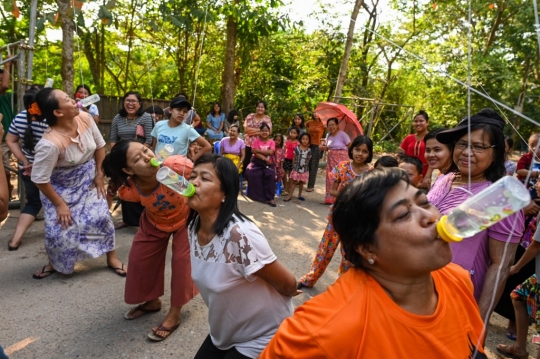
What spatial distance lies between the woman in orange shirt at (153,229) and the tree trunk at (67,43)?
3.52m

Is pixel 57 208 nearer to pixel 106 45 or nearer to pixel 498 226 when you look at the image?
pixel 498 226

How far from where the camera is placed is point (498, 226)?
202cm

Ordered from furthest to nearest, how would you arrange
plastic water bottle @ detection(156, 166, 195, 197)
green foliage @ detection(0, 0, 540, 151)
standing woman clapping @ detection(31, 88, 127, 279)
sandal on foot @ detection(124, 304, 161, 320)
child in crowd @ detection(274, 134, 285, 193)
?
green foliage @ detection(0, 0, 540, 151) → child in crowd @ detection(274, 134, 285, 193) → standing woman clapping @ detection(31, 88, 127, 279) → sandal on foot @ detection(124, 304, 161, 320) → plastic water bottle @ detection(156, 166, 195, 197)

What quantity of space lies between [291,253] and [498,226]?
10.1 feet

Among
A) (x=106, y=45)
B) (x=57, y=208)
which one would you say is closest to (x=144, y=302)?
(x=57, y=208)

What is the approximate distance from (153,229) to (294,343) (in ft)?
7.09

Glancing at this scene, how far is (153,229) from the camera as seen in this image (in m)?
3.06

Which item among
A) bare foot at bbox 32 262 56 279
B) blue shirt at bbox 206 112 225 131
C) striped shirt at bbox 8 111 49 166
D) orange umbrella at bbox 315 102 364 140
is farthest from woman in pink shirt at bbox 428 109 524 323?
blue shirt at bbox 206 112 225 131

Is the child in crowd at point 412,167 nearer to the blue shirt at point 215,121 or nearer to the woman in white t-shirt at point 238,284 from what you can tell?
the woman in white t-shirt at point 238,284

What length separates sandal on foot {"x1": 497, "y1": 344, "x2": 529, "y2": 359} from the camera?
2925 millimetres

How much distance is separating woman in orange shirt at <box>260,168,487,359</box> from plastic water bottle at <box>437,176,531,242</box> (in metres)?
0.08

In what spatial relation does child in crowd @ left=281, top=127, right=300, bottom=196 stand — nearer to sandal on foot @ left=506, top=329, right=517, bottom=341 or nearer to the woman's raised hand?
the woman's raised hand

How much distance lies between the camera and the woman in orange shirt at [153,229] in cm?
287

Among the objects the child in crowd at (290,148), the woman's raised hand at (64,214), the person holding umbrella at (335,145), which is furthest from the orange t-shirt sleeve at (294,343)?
the child in crowd at (290,148)
